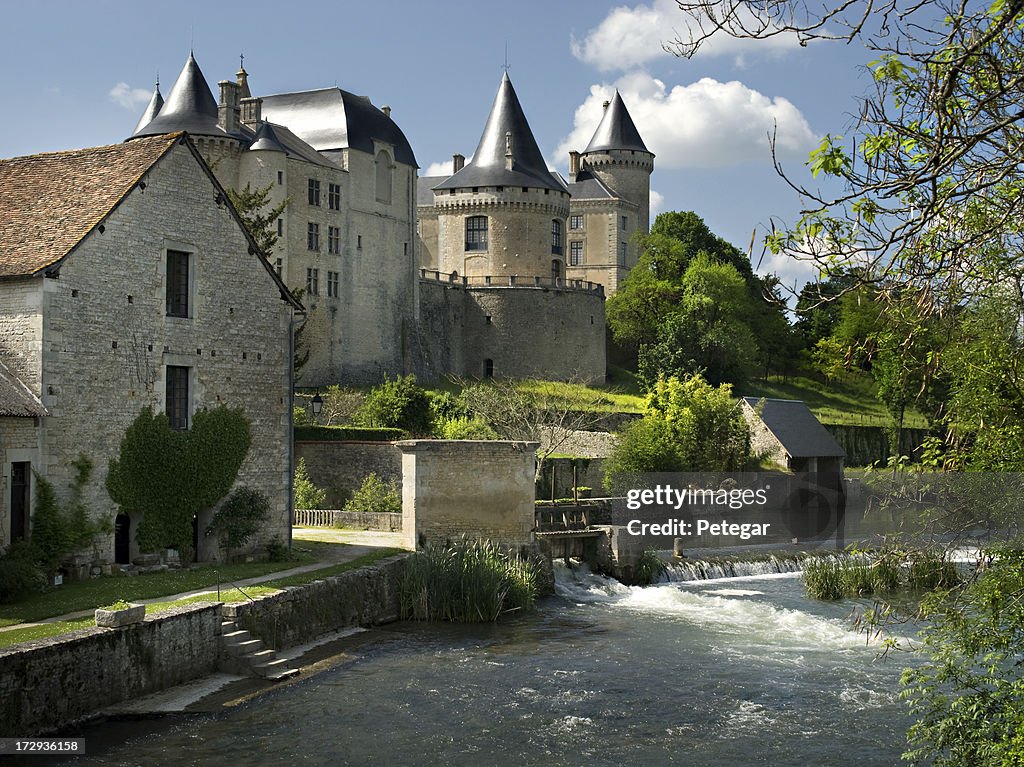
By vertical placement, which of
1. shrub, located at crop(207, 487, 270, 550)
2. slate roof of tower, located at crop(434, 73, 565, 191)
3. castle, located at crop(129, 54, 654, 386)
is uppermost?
slate roof of tower, located at crop(434, 73, 565, 191)

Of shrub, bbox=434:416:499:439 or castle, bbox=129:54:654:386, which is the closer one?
shrub, bbox=434:416:499:439

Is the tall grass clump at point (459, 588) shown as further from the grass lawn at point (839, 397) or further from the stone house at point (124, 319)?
the grass lawn at point (839, 397)

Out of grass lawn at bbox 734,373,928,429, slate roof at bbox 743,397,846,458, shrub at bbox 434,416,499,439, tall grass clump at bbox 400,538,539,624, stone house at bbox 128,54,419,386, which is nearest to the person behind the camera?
tall grass clump at bbox 400,538,539,624

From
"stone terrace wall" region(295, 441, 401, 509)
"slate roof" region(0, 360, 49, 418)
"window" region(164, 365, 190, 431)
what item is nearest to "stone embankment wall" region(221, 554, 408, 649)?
"window" region(164, 365, 190, 431)

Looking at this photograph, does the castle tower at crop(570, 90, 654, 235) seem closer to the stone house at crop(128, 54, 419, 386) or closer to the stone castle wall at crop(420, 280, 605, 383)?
the stone castle wall at crop(420, 280, 605, 383)

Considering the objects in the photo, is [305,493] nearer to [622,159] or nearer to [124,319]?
[124,319]

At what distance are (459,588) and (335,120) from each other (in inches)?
1216

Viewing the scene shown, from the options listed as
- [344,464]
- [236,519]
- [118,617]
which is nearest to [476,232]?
[344,464]

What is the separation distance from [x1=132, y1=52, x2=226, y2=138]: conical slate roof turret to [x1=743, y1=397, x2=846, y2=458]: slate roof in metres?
21.8

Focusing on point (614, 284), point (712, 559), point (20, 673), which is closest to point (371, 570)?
point (20, 673)

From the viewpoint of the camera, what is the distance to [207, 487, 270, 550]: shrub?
20984 mm

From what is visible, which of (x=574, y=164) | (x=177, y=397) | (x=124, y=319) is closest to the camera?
(x=124, y=319)

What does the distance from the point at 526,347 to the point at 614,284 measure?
20.7m

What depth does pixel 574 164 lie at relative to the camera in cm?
7962
